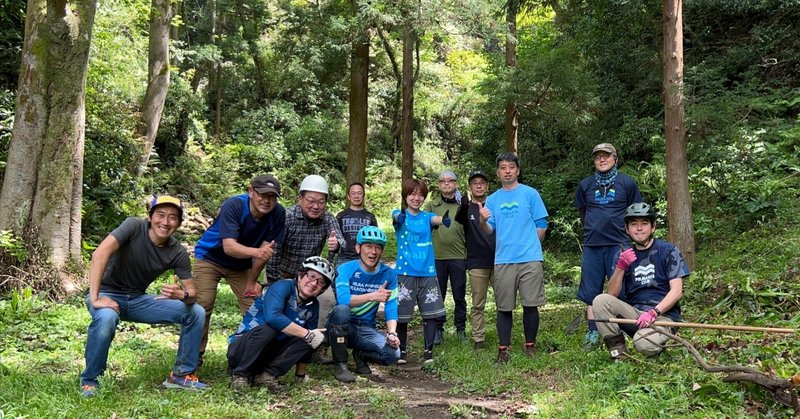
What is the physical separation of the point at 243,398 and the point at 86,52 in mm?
6083

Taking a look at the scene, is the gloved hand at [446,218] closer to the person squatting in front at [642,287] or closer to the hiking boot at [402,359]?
the hiking boot at [402,359]

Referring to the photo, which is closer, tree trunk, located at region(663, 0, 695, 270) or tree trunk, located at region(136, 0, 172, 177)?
tree trunk, located at region(663, 0, 695, 270)

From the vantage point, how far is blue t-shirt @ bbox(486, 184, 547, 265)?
5.75 metres

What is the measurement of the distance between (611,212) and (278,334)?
135 inches

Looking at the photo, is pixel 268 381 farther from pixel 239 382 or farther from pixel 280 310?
pixel 280 310

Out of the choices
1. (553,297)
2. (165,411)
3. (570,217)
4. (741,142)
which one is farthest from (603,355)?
(570,217)

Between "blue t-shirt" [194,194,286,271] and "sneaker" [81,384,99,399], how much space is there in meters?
1.34

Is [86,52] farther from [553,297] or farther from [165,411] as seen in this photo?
[553,297]

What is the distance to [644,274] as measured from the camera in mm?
5035

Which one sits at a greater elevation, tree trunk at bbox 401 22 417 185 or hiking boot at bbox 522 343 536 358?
tree trunk at bbox 401 22 417 185

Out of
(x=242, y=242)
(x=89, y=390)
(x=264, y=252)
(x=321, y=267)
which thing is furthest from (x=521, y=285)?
(x=89, y=390)

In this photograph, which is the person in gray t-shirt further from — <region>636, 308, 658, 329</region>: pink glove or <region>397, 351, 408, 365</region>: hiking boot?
<region>636, 308, 658, 329</region>: pink glove

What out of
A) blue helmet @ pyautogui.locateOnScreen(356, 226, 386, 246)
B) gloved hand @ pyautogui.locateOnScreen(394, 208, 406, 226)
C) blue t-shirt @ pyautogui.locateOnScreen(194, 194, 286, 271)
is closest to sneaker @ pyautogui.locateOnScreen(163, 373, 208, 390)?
blue t-shirt @ pyautogui.locateOnScreen(194, 194, 286, 271)

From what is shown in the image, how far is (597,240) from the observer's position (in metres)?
5.89
